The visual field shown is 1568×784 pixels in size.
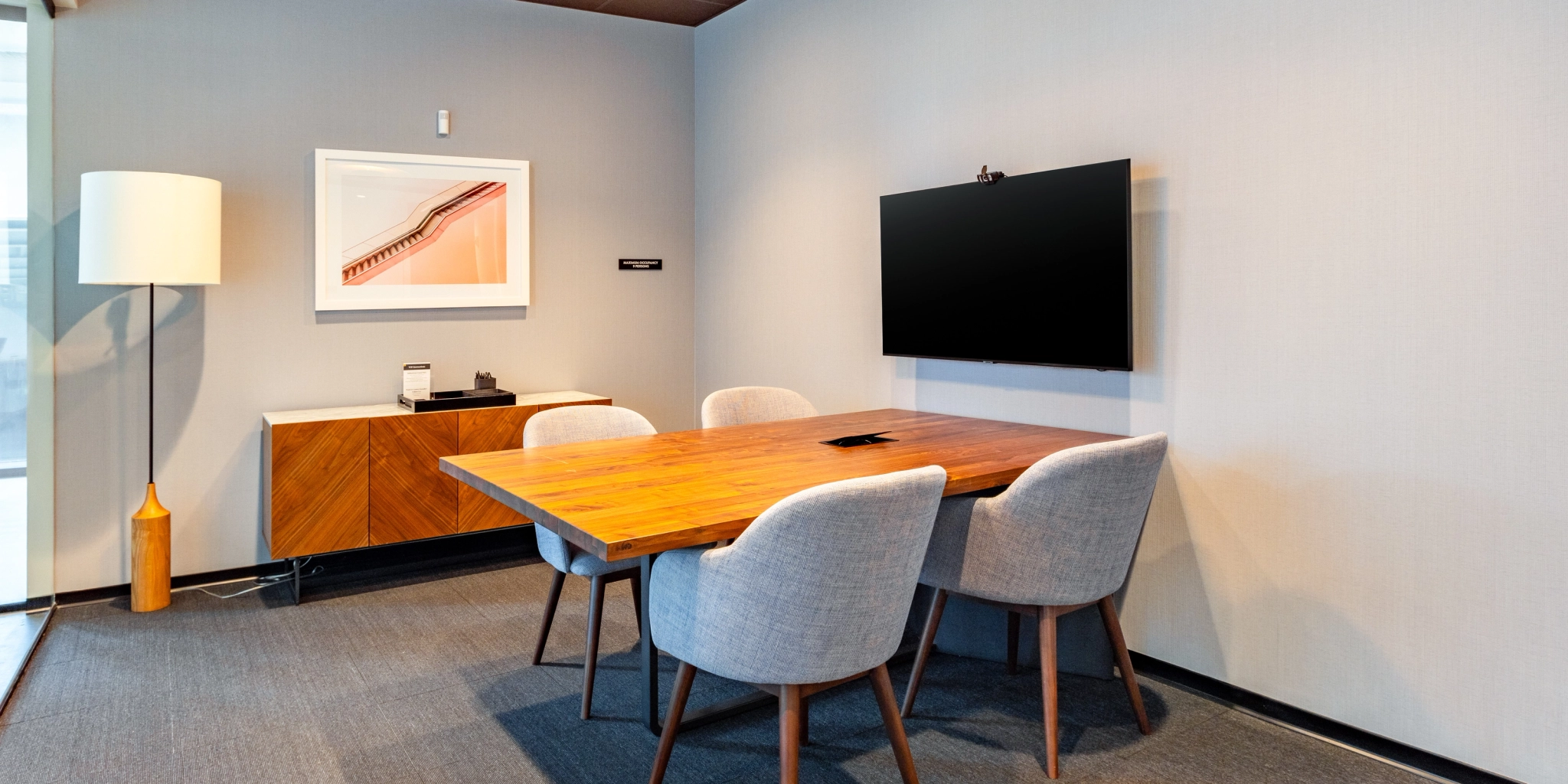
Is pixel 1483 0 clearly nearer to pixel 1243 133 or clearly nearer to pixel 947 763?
pixel 1243 133

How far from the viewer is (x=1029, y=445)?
3.00m

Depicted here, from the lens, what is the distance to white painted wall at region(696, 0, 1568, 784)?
90.7 inches

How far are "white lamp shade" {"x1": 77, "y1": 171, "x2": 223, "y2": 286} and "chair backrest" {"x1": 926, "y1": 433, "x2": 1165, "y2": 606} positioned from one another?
10.0ft

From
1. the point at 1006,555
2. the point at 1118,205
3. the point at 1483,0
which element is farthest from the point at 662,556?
the point at 1483,0

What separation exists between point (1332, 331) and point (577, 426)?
7.24 feet

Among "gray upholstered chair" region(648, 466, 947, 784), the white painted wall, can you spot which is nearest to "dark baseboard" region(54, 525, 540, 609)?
the white painted wall

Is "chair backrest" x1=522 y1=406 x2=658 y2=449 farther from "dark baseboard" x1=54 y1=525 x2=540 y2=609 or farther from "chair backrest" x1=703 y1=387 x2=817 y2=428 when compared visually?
"dark baseboard" x1=54 y1=525 x2=540 y2=609

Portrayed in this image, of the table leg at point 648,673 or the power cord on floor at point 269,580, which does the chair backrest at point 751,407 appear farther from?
the power cord on floor at point 269,580

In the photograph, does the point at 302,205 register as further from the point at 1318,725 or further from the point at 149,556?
the point at 1318,725

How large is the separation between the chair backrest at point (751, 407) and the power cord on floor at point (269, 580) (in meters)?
1.87

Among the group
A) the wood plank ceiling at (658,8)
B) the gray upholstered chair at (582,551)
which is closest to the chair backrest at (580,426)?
the gray upholstered chair at (582,551)

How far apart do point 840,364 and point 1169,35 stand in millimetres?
1913

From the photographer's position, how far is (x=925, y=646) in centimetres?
278

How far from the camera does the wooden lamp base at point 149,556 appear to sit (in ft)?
12.4
